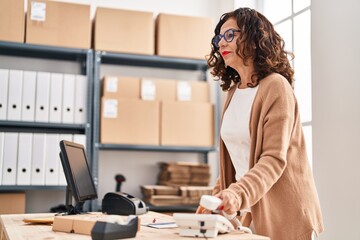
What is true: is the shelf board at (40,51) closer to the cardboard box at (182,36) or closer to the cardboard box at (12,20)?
the cardboard box at (12,20)

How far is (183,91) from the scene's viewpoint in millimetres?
3521

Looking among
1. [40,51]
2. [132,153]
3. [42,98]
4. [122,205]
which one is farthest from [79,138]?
[122,205]

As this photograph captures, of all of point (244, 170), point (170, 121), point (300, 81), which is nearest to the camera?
point (244, 170)

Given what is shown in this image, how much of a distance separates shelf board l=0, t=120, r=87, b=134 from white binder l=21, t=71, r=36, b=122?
4 centimetres

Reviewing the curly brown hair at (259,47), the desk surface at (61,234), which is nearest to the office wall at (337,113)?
the curly brown hair at (259,47)

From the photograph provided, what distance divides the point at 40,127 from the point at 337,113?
2.00m

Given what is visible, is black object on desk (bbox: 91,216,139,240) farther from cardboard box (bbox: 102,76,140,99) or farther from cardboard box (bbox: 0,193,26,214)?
cardboard box (bbox: 102,76,140,99)

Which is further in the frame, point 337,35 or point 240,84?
point 337,35

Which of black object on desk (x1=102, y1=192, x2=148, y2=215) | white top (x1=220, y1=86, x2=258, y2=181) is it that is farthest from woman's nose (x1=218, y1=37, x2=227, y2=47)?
black object on desk (x1=102, y1=192, x2=148, y2=215)

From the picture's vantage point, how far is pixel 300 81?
306cm

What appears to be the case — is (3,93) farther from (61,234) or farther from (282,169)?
(282,169)

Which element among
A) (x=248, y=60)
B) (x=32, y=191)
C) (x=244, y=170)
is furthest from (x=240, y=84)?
(x=32, y=191)

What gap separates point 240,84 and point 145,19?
1.75 m

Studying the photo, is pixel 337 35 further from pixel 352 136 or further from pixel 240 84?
pixel 240 84
